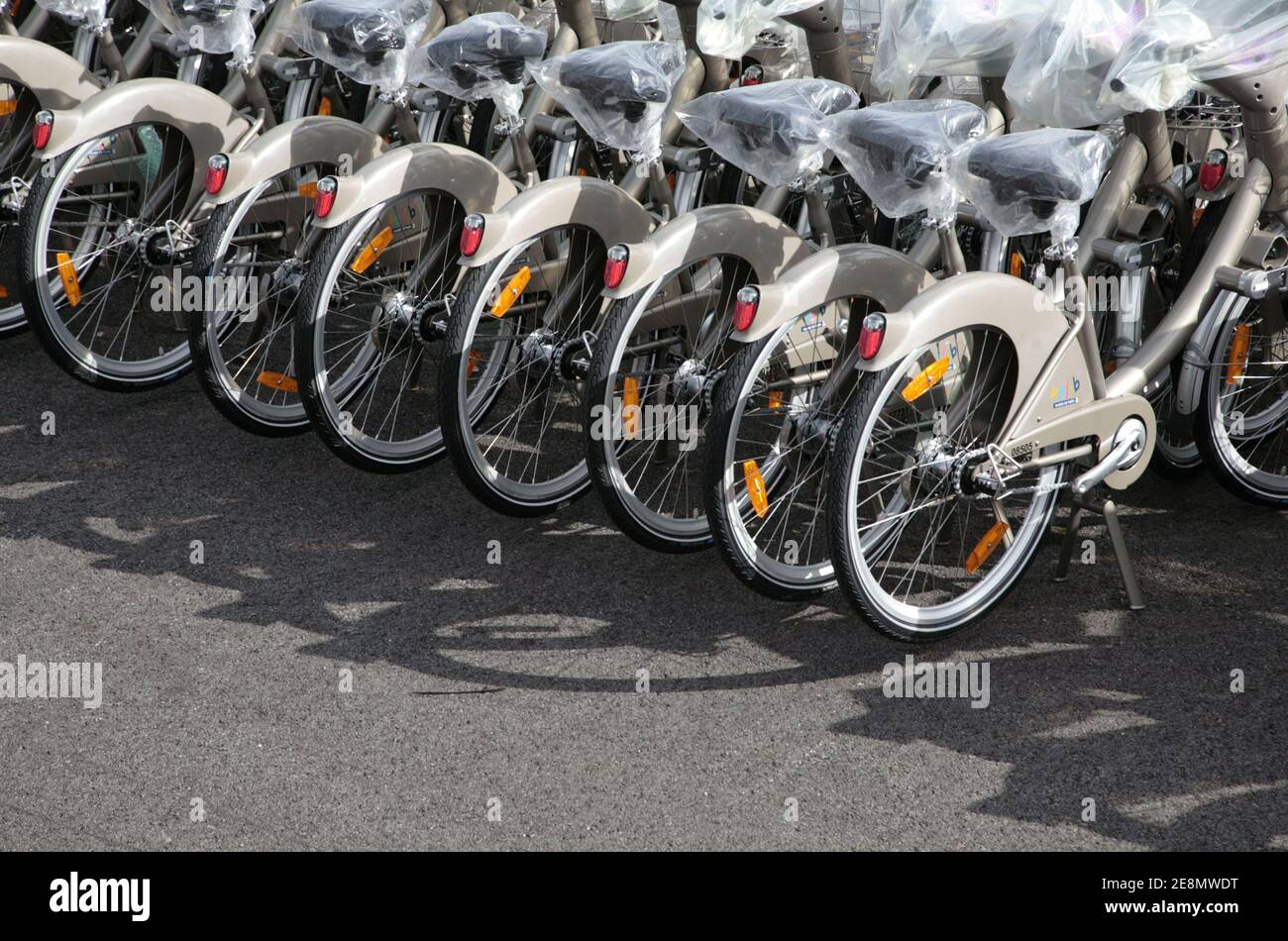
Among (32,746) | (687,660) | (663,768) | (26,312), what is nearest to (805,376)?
(687,660)

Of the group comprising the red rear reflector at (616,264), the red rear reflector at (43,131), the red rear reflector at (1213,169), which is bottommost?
the red rear reflector at (43,131)

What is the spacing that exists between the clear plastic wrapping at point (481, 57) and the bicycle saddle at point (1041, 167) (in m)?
1.39

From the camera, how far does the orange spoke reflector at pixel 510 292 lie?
4.34 metres

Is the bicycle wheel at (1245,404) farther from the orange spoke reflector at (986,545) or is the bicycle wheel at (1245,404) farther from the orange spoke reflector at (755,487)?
the orange spoke reflector at (755,487)

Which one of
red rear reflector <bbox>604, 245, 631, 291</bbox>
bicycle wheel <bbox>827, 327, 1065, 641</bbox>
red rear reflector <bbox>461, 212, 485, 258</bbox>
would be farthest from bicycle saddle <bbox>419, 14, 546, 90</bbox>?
bicycle wheel <bbox>827, 327, 1065, 641</bbox>

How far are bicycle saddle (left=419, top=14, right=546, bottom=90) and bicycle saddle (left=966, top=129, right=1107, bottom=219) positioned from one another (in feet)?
4.61

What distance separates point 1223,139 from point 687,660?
2.04 metres

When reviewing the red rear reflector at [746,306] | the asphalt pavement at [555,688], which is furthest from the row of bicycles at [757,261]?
the asphalt pavement at [555,688]

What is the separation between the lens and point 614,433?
418 cm

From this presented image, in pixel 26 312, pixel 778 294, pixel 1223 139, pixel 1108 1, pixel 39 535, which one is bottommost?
pixel 39 535

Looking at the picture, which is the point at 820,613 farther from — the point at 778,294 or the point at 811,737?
the point at 778,294

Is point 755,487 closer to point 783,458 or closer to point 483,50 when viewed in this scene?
point 783,458

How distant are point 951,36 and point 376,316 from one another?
5.75 feet

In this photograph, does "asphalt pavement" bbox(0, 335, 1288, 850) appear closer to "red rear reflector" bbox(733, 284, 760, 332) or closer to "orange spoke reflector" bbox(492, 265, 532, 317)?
"orange spoke reflector" bbox(492, 265, 532, 317)
